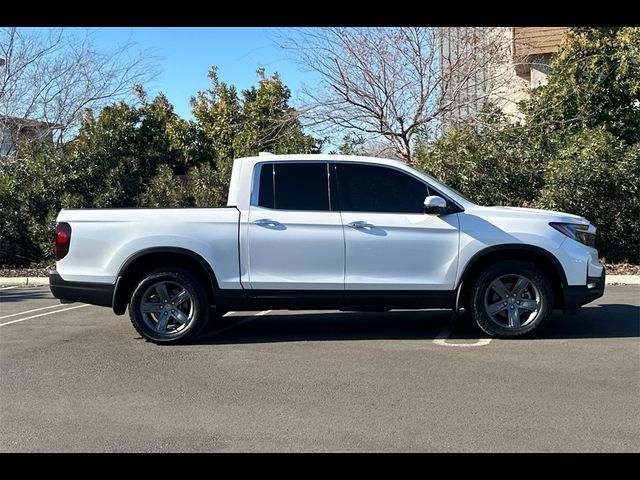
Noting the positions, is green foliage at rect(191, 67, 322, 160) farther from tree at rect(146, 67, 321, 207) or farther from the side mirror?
the side mirror

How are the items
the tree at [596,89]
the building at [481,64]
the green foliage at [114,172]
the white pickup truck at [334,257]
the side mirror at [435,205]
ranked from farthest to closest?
the building at [481,64] < the tree at [596,89] < the green foliage at [114,172] < the white pickup truck at [334,257] < the side mirror at [435,205]

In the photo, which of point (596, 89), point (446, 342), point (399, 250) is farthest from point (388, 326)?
point (596, 89)

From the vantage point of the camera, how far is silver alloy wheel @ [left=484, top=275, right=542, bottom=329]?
6.88 m

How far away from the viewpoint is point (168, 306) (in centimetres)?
696

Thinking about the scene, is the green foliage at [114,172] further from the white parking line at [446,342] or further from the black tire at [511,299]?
the black tire at [511,299]

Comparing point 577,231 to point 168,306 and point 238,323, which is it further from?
point 168,306

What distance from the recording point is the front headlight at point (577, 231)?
22.6 feet

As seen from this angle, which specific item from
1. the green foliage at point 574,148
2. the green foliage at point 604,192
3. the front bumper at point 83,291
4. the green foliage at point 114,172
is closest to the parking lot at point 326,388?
the front bumper at point 83,291

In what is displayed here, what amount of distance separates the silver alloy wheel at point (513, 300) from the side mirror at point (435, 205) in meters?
0.94

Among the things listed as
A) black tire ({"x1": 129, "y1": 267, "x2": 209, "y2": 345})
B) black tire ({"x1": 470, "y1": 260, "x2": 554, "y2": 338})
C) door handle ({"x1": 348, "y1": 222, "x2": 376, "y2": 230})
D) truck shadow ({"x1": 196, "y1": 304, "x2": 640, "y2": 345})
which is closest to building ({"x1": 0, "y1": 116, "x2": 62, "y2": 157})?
truck shadow ({"x1": 196, "y1": 304, "x2": 640, "y2": 345})
